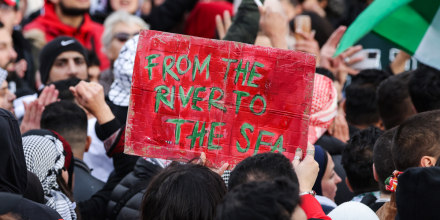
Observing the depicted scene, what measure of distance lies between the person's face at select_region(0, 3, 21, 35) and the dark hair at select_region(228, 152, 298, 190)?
5122 mm

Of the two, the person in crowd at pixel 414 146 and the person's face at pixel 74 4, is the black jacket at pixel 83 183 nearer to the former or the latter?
the person in crowd at pixel 414 146

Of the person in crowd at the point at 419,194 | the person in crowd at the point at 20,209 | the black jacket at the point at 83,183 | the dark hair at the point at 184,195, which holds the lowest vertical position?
the black jacket at the point at 83,183

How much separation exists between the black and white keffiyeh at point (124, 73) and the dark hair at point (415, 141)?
2118 mm

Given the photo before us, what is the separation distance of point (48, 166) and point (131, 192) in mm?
527

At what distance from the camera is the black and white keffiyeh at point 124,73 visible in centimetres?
522

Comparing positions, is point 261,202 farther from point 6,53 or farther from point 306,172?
point 6,53

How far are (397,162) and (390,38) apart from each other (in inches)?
86.1

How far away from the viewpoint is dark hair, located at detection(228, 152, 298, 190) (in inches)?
120

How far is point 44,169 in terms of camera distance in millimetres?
4047

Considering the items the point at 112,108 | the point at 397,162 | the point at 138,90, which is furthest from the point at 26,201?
the point at 112,108

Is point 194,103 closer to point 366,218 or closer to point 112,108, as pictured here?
point 366,218

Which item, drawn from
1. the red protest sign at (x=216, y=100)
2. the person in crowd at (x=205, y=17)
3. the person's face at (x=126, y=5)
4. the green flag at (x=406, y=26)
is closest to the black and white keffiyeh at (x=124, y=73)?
the green flag at (x=406, y=26)

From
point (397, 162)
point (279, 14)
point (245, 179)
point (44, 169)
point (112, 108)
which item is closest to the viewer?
point (245, 179)

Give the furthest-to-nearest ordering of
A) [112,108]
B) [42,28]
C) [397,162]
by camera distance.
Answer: [42,28]
[112,108]
[397,162]
